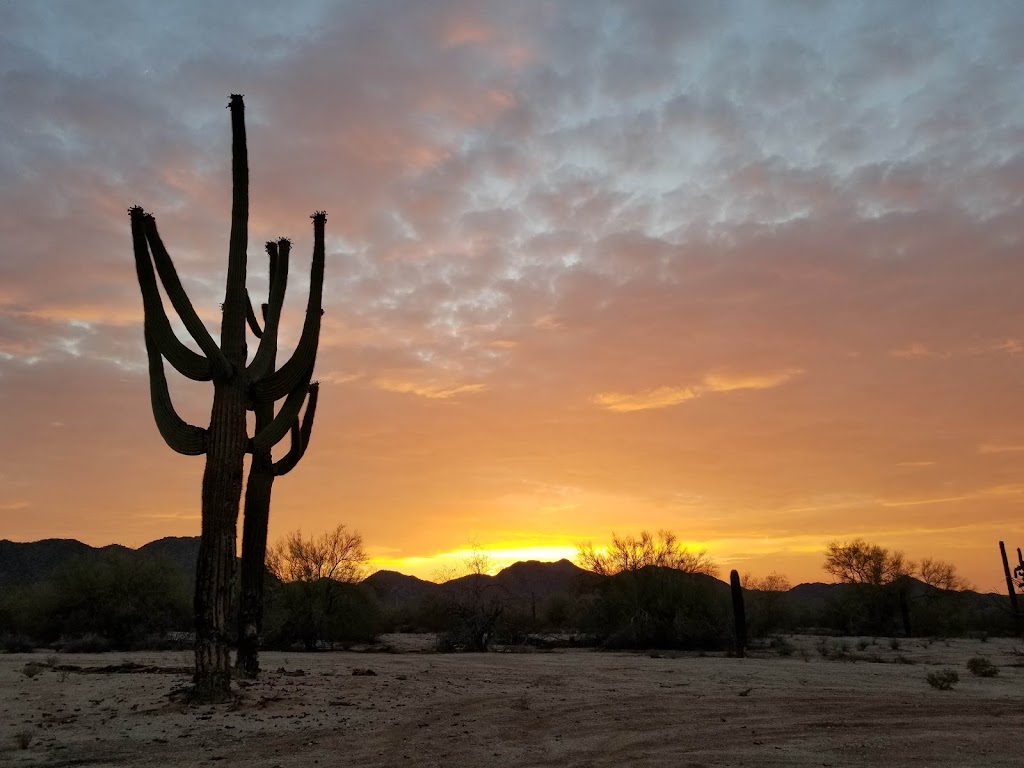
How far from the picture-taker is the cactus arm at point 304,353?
41.4 ft

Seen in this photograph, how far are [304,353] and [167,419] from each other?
2.38 meters

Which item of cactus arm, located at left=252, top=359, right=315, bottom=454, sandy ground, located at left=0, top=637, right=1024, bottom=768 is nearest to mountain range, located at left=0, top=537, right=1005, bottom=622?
sandy ground, located at left=0, top=637, right=1024, bottom=768

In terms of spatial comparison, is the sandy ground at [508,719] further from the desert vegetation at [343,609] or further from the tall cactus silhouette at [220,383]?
the desert vegetation at [343,609]

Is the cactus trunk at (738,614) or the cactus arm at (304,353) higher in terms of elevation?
the cactus arm at (304,353)

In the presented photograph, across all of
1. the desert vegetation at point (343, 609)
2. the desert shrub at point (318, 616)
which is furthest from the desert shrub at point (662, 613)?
the desert shrub at point (318, 616)

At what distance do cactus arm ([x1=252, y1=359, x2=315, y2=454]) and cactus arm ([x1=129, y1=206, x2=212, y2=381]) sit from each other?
1.40m

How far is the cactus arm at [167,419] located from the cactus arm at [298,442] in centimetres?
287

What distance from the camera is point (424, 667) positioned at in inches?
734

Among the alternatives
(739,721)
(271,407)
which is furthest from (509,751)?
(271,407)

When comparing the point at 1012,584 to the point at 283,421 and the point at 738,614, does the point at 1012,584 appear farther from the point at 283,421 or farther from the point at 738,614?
the point at 283,421

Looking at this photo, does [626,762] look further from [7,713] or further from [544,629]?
[544,629]

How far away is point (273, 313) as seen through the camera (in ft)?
44.1

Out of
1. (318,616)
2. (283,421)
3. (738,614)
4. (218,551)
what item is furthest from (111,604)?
(738,614)

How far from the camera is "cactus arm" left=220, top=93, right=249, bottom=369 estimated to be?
12.1m
